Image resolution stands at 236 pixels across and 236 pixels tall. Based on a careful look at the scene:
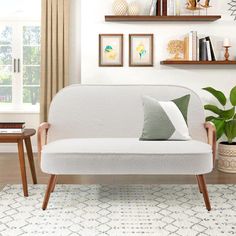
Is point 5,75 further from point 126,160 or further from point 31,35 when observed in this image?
point 126,160

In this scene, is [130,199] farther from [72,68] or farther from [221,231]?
[72,68]

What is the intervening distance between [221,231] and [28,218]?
1.15 meters

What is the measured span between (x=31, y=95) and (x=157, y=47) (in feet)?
5.99

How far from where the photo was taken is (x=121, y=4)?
4426mm

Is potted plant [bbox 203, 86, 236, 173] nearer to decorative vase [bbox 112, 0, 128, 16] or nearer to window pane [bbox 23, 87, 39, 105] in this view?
decorative vase [bbox 112, 0, 128, 16]

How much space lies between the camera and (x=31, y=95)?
214 inches

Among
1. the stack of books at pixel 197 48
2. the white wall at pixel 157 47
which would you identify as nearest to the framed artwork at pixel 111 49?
the white wall at pixel 157 47

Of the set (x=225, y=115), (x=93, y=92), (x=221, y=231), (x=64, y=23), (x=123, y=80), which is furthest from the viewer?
(x=64, y=23)

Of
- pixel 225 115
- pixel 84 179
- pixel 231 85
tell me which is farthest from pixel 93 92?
pixel 231 85

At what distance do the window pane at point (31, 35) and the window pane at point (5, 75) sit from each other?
398 mm

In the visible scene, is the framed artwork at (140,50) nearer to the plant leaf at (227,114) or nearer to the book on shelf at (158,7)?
the book on shelf at (158,7)

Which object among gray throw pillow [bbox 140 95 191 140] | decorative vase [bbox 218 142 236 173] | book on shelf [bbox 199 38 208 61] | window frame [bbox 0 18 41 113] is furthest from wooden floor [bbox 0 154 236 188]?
window frame [bbox 0 18 41 113]

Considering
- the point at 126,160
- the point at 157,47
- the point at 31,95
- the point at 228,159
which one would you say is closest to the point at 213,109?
the point at 228,159

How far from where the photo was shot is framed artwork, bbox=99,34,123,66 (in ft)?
14.9
